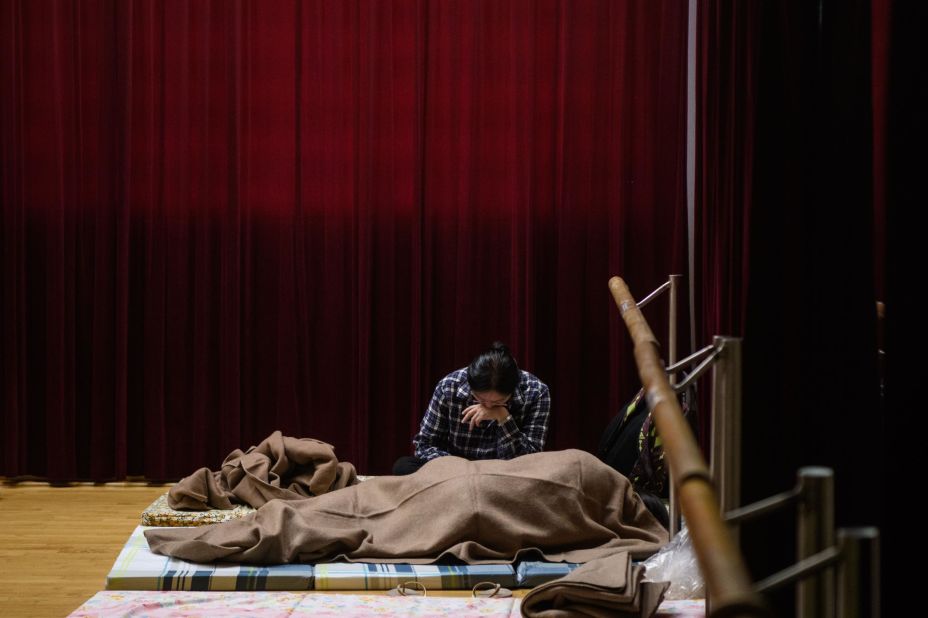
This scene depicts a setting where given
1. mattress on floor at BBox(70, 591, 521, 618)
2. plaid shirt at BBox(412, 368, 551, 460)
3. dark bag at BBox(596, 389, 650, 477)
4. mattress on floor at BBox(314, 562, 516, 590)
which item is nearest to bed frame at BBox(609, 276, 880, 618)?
mattress on floor at BBox(70, 591, 521, 618)

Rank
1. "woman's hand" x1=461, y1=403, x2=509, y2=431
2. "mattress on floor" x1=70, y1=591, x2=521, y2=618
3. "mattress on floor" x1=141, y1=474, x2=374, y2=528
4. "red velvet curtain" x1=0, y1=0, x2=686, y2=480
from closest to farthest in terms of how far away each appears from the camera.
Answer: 1. "mattress on floor" x1=70, y1=591, x2=521, y2=618
2. "mattress on floor" x1=141, y1=474, x2=374, y2=528
3. "woman's hand" x1=461, y1=403, x2=509, y2=431
4. "red velvet curtain" x1=0, y1=0, x2=686, y2=480

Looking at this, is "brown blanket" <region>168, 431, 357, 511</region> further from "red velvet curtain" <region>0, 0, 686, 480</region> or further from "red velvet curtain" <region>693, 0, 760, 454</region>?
"red velvet curtain" <region>693, 0, 760, 454</region>

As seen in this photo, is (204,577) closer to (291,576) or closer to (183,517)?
(291,576)

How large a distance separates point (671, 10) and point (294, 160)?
1.61 meters

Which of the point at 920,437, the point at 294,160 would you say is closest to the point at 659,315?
the point at 294,160

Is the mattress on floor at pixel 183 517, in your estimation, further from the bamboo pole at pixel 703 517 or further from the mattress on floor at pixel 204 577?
the bamboo pole at pixel 703 517

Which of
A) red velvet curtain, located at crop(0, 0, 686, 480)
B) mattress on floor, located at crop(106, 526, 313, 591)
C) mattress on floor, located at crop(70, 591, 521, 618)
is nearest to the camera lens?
mattress on floor, located at crop(70, 591, 521, 618)

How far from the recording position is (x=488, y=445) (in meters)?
3.52

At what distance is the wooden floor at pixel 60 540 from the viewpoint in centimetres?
285

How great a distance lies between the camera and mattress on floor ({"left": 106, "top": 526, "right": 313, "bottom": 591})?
267 cm

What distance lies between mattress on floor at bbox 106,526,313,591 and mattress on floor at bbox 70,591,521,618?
0.11 metres

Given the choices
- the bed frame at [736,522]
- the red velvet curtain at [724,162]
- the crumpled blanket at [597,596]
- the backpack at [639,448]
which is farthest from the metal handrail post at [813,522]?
the backpack at [639,448]

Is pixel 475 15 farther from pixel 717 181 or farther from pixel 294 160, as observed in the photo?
pixel 717 181

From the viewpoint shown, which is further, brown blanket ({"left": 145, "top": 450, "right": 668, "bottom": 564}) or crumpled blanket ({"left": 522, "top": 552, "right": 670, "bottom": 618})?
brown blanket ({"left": 145, "top": 450, "right": 668, "bottom": 564})
